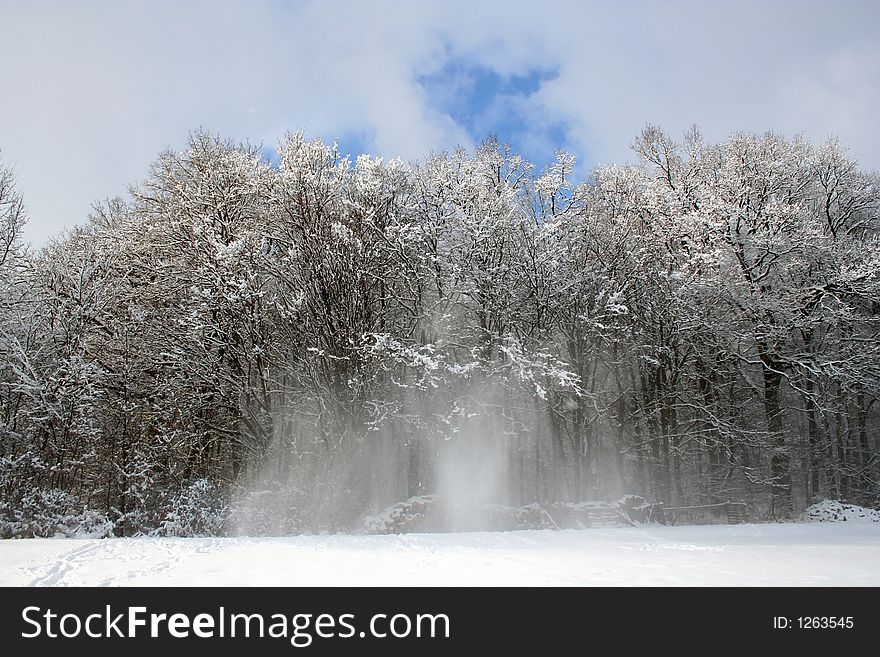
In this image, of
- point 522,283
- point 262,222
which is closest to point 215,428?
point 262,222

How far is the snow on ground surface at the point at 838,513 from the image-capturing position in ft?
59.6

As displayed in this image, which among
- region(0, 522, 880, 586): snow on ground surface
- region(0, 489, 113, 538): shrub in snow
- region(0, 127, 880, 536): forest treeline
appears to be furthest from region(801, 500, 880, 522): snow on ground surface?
region(0, 489, 113, 538): shrub in snow

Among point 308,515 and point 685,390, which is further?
point 685,390

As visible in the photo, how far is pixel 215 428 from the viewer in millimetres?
17891

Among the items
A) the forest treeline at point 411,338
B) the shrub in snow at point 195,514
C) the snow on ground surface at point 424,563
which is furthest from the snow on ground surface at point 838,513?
the shrub in snow at point 195,514

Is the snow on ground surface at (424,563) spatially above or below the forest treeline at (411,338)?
below

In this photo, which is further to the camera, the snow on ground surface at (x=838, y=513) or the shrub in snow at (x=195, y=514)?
the snow on ground surface at (x=838, y=513)

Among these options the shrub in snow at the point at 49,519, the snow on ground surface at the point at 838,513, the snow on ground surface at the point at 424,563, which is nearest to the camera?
the snow on ground surface at the point at 424,563

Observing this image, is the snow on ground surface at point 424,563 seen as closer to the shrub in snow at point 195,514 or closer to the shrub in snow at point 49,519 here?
the shrub in snow at point 195,514

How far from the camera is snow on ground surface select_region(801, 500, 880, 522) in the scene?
59.6ft

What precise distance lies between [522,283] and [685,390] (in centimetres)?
763

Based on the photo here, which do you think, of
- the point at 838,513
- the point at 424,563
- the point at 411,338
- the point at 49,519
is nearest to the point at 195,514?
the point at 49,519

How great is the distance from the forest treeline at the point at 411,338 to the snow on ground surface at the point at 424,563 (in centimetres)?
611
